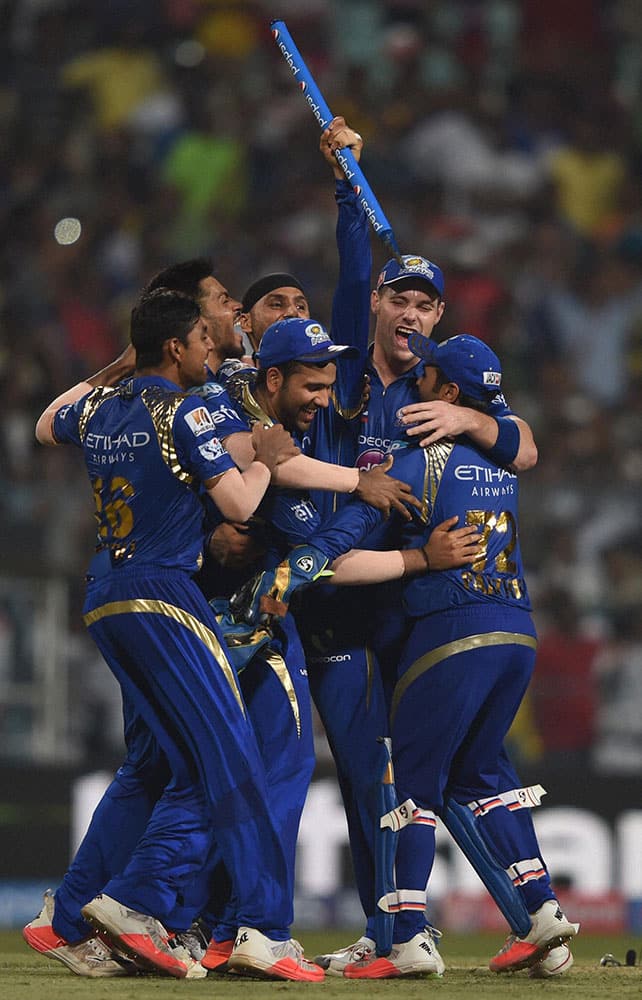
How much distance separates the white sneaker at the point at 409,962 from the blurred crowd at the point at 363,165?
5.62m

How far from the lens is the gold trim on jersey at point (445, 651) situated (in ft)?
19.6

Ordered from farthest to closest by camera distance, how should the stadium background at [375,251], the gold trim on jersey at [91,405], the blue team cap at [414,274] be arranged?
the stadium background at [375,251] → the blue team cap at [414,274] → the gold trim on jersey at [91,405]

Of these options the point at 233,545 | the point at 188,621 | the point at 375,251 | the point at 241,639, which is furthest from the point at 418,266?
the point at 375,251

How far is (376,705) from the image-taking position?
616 centimetres

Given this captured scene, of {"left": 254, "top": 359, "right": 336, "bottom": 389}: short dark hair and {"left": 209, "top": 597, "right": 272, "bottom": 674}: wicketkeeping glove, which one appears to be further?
{"left": 254, "top": 359, "right": 336, "bottom": 389}: short dark hair

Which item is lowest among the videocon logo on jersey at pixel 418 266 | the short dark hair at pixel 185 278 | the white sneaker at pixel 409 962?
the white sneaker at pixel 409 962

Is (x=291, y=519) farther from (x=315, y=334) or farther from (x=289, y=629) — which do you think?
(x=315, y=334)

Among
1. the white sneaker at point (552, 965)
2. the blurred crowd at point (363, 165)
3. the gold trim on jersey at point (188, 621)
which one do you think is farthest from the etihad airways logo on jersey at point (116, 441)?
the blurred crowd at point (363, 165)

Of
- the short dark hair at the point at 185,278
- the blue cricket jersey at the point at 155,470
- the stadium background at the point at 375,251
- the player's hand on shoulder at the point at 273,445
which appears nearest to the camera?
the blue cricket jersey at the point at 155,470

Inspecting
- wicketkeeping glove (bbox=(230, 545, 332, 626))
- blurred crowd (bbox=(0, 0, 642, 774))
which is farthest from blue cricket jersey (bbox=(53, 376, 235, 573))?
blurred crowd (bbox=(0, 0, 642, 774))

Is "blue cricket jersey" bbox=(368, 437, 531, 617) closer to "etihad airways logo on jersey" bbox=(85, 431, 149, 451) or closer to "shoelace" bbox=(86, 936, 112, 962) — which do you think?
"etihad airways logo on jersey" bbox=(85, 431, 149, 451)

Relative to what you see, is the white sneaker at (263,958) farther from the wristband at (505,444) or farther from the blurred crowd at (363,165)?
the blurred crowd at (363,165)

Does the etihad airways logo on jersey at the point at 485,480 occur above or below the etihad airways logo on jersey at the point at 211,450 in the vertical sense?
below

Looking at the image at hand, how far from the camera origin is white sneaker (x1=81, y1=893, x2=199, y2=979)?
5.38 metres
